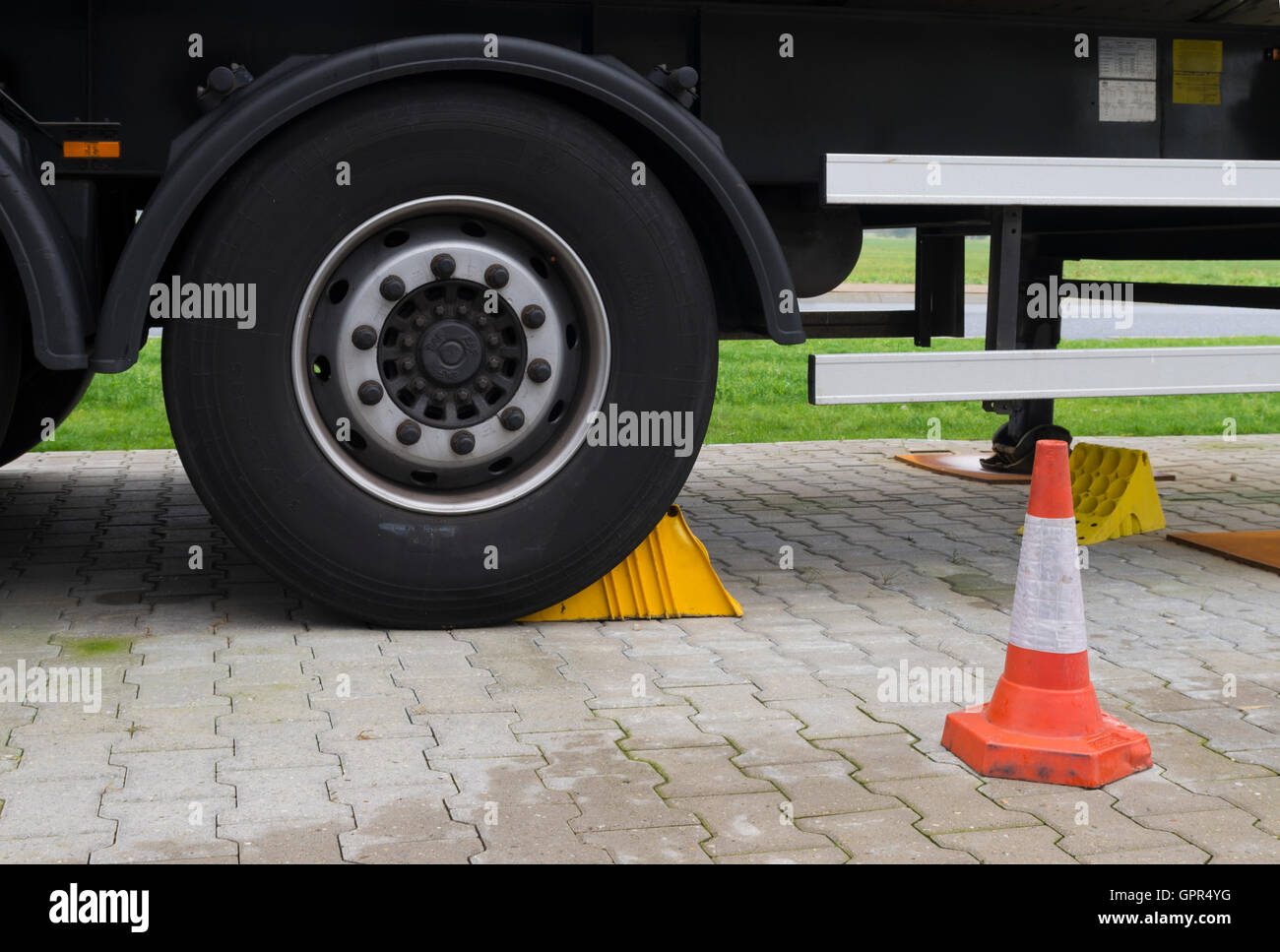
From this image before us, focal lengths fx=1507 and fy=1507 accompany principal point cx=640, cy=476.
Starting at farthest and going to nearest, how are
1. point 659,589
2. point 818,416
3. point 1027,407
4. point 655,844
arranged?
point 818,416 < point 1027,407 < point 659,589 < point 655,844

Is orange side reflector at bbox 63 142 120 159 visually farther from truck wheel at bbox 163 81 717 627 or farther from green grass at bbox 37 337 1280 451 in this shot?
green grass at bbox 37 337 1280 451

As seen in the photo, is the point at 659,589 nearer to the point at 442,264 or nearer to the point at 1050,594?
the point at 442,264

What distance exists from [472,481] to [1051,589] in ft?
6.13

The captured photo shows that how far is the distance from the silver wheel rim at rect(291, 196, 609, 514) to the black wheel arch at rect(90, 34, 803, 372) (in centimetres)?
40

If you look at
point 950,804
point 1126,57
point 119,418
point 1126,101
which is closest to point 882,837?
point 950,804

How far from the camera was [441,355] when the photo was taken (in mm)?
4551

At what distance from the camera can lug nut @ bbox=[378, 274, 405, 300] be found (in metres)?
4.49

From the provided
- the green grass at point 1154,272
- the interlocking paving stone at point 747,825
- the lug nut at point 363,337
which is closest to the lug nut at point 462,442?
the lug nut at point 363,337

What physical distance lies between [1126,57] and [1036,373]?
4.29 feet

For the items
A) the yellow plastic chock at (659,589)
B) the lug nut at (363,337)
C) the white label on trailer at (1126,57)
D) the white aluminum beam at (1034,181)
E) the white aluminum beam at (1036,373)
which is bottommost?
the yellow plastic chock at (659,589)

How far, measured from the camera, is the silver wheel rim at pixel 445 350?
4527 millimetres

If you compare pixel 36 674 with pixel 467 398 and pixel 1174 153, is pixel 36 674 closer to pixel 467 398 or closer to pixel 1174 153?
pixel 467 398

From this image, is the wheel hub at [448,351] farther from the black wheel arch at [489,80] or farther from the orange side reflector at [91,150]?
the orange side reflector at [91,150]
